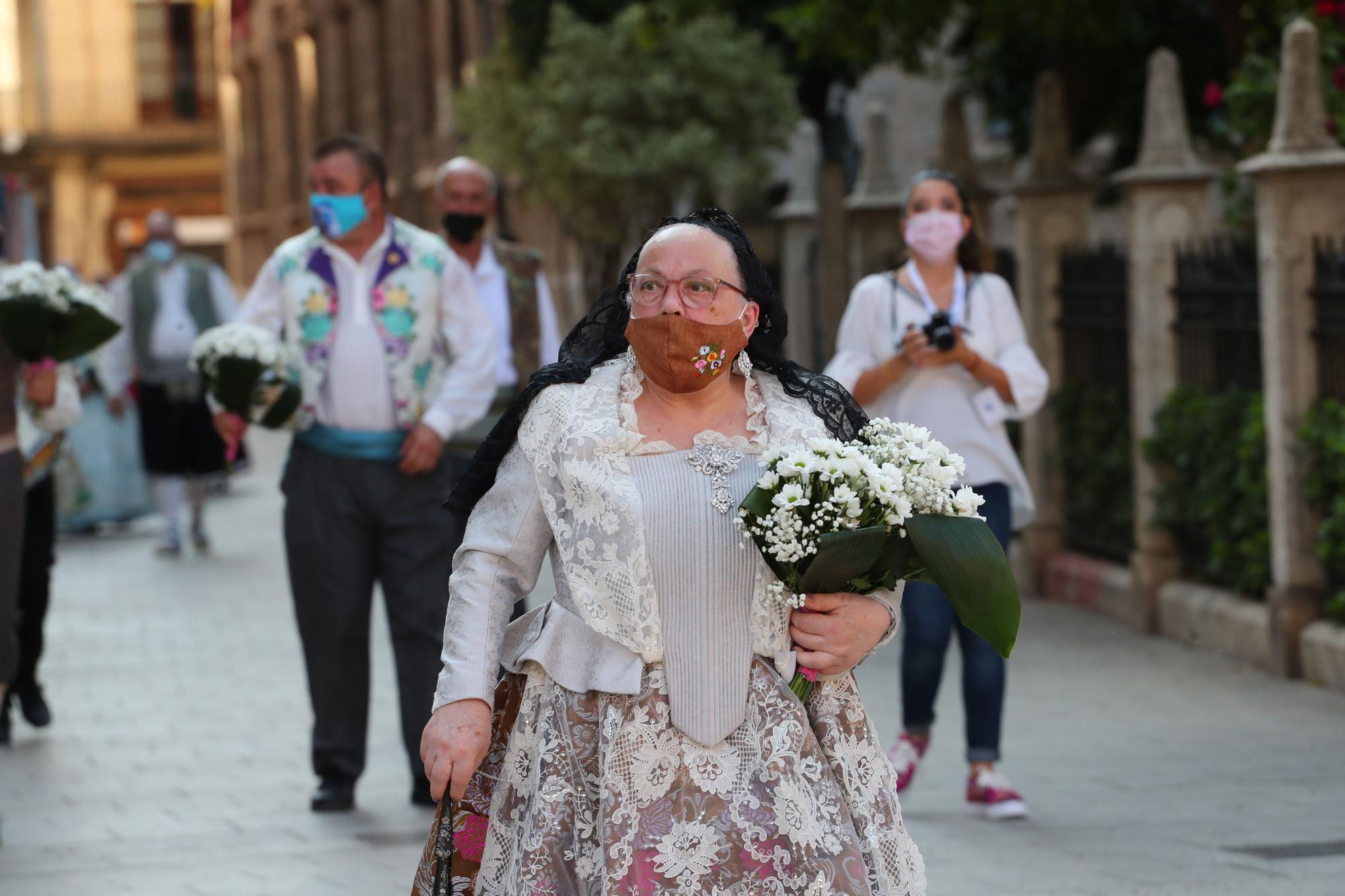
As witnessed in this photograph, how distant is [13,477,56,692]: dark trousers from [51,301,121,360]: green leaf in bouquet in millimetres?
1625

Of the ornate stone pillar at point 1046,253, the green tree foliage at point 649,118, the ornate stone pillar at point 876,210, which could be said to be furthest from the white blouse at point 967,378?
the green tree foliage at point 649,118

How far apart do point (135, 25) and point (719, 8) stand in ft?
149

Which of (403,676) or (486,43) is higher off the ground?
(486,43)

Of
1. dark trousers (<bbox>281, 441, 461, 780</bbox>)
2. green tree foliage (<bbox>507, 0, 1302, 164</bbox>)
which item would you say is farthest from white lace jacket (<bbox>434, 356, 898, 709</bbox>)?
green tree foliage (<bbox>507, 0, 1302, 164</bbox>)

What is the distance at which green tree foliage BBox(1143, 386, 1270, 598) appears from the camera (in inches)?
392

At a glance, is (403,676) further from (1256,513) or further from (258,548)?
(258,548)

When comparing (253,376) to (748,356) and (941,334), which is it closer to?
(941,334)

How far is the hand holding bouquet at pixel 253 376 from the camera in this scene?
7301 mm

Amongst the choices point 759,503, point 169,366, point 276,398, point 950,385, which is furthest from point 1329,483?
point 169,366

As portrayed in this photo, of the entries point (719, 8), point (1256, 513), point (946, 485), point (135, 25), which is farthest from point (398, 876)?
point (135, 25)

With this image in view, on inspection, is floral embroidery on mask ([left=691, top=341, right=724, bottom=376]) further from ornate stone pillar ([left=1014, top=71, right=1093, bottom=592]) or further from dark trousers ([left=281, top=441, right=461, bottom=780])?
ornate stone pillar ([left=1014, top=71, right=1093, bottom=592])

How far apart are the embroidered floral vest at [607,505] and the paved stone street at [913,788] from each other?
7.70 ft

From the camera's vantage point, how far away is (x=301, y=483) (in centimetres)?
752

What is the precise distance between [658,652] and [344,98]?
41.2 metres
